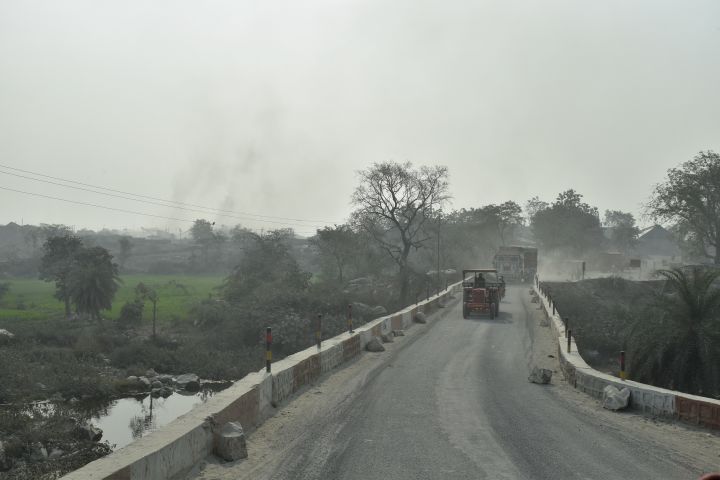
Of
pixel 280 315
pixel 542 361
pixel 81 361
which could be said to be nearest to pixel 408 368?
pixel 542 361

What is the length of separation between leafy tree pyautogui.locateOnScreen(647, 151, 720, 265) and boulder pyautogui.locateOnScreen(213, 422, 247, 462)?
71.0 metres

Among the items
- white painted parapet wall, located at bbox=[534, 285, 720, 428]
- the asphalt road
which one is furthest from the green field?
white painted parapet wall, located at bbox=[534, 285, 720, 428]

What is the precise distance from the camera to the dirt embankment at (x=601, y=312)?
2694 cm

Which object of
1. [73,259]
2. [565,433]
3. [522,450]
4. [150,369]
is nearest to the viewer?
[522,450]

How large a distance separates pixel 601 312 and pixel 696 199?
34.8 metres

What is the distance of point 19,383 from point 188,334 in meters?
17.4

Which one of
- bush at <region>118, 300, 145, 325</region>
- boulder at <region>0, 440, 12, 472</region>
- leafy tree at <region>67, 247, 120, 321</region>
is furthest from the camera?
leafy tree at <region>67, 247, 120, 321</region>

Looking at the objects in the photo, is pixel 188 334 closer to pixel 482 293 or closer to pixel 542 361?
pixel 482 293

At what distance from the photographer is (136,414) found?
26.8m

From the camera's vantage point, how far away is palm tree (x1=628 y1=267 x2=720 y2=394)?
43.9 ft

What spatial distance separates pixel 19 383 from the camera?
28.3 metres

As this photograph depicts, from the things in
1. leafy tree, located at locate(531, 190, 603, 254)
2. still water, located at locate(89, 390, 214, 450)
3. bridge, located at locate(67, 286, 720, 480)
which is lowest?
still water, located at locate(89, 390, 214, 450)

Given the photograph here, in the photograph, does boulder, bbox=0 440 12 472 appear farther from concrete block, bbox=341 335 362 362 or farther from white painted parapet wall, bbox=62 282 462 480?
concrete block, bbox=341 335 362 362

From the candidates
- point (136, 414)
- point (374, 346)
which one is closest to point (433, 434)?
point (374, 346)
